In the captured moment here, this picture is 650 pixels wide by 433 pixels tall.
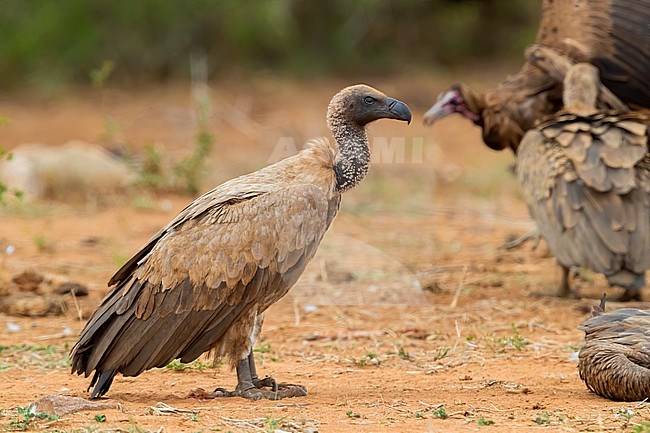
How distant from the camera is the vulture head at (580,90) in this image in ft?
25.5

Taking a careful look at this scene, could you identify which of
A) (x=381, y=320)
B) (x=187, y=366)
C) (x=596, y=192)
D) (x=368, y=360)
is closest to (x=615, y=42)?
(x=596, y=192)

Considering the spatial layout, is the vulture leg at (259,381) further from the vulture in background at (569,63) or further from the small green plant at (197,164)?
the small green plant at (197,164)

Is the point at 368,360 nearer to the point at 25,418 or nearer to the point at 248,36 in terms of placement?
the point at 25,418

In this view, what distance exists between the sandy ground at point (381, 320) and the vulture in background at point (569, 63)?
121cm

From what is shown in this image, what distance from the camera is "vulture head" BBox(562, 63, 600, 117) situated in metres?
7.77

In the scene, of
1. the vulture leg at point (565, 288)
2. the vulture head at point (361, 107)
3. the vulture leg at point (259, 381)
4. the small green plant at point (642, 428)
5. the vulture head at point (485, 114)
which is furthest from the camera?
the vulture head at point (485, 114)

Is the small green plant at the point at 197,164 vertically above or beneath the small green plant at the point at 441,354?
above

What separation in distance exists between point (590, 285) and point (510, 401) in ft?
11.7

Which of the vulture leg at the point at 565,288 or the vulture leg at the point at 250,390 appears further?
the vulture leg at the point at 565,288

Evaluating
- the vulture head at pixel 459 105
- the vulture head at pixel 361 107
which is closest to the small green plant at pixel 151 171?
the vulture head at pixel 459 105

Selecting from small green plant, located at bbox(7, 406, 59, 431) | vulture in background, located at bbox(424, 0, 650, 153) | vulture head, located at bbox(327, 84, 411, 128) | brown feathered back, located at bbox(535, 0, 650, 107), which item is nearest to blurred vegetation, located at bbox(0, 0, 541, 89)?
vulture in background, located at bbox(424, 0, 650, 153)

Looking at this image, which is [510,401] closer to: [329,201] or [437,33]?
[329,201]

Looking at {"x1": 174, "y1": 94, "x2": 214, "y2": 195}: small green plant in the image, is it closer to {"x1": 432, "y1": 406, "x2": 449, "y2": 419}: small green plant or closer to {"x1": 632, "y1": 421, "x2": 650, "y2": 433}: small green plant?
{"x1": 432, "y1": 406, "x2": 449, "y2": 419}: small green plant

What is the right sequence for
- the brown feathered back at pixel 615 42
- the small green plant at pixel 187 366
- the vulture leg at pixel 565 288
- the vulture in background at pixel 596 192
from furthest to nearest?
the brown feathered back at pixel 615 42, the vulture leg at pixel 565 288, the vulture in background at pixel 596 192, the small green plant at pixel 187 366
